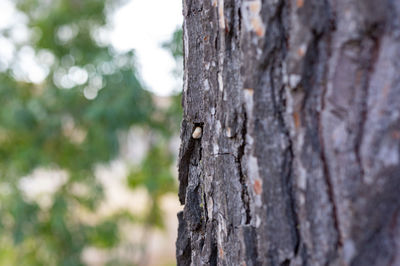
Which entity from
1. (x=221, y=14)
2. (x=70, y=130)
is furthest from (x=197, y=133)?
(x=70, y=130)

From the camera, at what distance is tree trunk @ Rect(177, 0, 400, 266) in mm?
435

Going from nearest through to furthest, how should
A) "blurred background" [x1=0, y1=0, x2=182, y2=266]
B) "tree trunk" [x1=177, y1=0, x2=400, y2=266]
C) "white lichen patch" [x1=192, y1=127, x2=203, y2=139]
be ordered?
1. "tree trunk" [x1=177, y1=0, x2=400, y2=266]
2. "white lichen patch" [x1=192, y1=127, x2=203, y2=139]
3. "blurred background" [x1=0, y1=0, x2=182, y2=266]

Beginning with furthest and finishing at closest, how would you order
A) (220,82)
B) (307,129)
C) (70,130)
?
1. (70,130)
2. (220,82)
3. (307,129)

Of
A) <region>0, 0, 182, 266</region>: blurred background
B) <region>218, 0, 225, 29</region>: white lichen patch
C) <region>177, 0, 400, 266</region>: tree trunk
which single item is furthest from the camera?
<region>0, 0, 182, 266</region>: blurred background

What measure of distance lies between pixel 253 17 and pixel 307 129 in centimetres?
15

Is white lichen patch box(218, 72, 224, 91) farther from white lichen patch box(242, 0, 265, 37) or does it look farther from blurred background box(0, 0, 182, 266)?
blurred background box(0, 0, 182, 266)

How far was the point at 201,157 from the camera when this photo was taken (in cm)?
70

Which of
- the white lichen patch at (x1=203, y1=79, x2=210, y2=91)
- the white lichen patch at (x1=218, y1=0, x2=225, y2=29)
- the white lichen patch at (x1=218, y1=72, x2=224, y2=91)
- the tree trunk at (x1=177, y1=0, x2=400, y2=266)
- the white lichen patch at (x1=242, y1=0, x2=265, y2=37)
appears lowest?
the tree trunk at (x1=177, y1=0, x2=400, y2=266)

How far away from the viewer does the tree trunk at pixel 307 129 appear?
0.44m

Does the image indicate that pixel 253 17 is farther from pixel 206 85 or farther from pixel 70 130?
pixel 70 130

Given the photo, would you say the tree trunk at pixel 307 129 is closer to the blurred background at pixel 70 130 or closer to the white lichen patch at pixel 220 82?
the white lichen patch at pixel 220 82

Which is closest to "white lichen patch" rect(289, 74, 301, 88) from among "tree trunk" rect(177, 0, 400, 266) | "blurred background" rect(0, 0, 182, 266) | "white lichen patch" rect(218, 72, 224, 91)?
"tree trunk" rect(177, 0, 400, 266)

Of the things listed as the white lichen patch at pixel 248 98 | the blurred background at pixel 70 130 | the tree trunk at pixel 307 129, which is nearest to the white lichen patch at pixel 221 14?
the tree trunk at pixel 307 129

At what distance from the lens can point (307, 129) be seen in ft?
1.57
